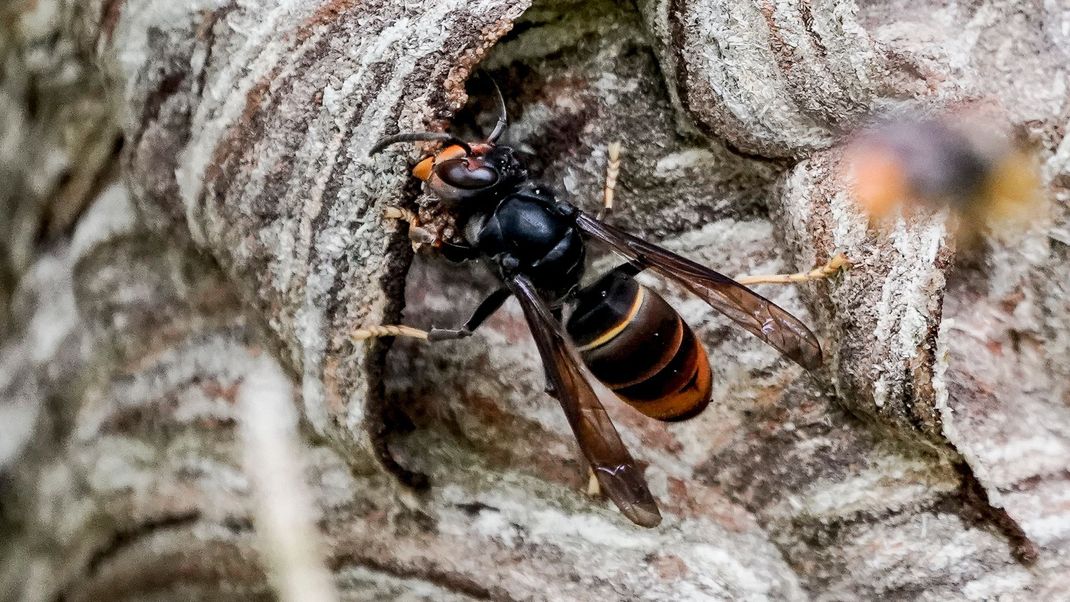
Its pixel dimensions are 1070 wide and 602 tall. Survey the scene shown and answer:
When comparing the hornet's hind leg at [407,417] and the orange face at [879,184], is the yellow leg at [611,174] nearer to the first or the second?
the hornet's hind leg at [407,417]

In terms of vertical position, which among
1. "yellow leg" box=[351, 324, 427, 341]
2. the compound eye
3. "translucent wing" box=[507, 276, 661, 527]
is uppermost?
the compound eye

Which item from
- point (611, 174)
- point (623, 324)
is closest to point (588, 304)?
point (623, 324)

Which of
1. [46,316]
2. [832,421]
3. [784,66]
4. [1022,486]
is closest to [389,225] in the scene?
[784,66]

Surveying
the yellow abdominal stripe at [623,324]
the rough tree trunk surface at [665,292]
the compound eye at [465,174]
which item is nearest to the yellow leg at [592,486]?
the rough tree trunk surface at [665,292]

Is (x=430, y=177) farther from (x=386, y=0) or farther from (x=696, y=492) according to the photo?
(x=696, y=492)

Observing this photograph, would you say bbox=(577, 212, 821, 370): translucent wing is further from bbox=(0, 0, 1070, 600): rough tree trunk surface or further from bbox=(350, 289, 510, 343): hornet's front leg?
bbox=(350, 289, 510, 343): hornet's front leg

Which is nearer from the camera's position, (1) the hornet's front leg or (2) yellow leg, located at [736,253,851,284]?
(2) yellow leg, located at [736,253,851,284]

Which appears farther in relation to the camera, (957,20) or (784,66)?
(957,20)

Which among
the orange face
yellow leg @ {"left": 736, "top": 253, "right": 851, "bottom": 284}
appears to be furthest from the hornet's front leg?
the orange face
